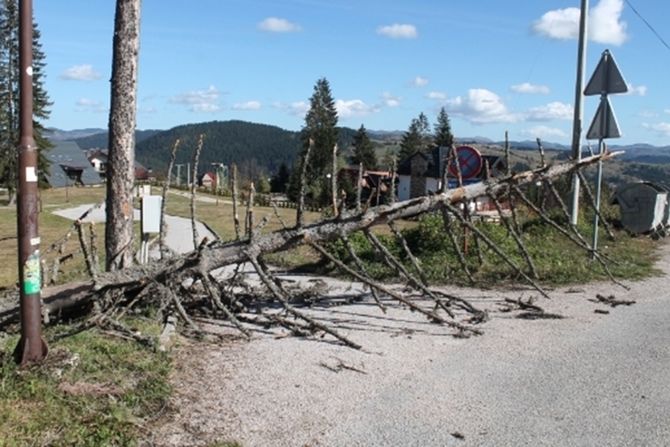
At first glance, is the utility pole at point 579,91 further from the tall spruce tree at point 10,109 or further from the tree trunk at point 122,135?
the tall spruce tree at point 10,109

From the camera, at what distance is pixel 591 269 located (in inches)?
416

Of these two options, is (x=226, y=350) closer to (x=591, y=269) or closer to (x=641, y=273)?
(x=591, y=269)

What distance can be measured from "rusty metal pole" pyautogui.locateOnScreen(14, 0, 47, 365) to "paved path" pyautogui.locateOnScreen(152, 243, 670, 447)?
1.14 meters

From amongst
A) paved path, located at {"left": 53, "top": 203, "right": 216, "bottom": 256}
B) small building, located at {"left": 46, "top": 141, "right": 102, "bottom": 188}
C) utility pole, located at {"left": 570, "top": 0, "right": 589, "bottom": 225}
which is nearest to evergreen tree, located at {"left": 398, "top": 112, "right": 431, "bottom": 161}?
small building, located at {"left": 46, "top": 141, "right": 102, "bottom": 188}

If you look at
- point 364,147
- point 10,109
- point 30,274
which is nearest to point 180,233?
point 30,274

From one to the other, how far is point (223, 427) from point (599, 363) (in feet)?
11.2

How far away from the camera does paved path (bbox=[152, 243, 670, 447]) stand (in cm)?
439

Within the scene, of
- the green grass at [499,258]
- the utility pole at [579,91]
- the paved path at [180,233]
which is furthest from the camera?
the paved path at [180,233]

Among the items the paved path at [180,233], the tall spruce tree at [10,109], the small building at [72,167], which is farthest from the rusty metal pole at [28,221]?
the small building at [72,167]

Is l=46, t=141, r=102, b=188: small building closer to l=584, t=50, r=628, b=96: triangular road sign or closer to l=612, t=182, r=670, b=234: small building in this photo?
l=612, t=182, r=670, b=234: small building

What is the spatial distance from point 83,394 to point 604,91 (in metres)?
9.62

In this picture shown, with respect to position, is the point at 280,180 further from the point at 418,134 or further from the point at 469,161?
the point at 469,161

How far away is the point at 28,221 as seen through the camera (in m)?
5.05

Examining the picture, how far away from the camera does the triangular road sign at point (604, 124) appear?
36.9ft
